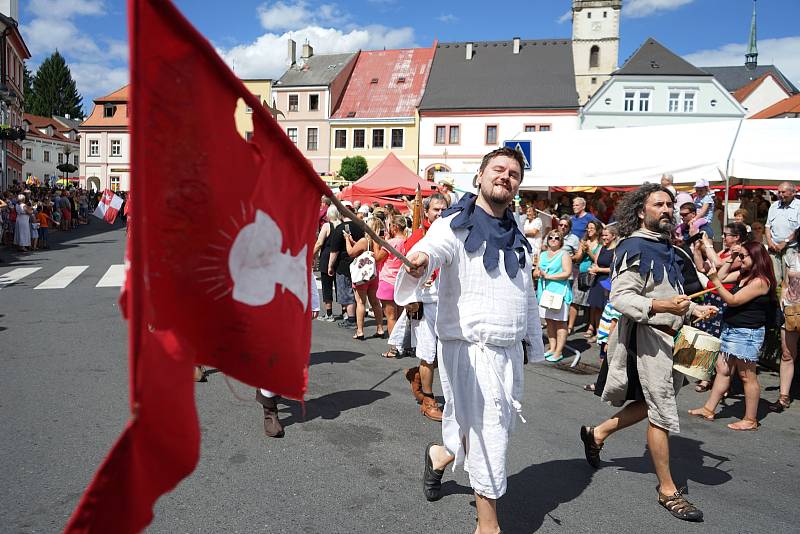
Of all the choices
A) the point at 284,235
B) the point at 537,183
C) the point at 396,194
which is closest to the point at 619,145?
the point at 537,183

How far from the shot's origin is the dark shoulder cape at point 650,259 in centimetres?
396

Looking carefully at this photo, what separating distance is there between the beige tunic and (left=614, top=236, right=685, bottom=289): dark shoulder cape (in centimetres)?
2

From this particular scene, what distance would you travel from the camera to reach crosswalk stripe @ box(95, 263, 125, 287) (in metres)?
12.9

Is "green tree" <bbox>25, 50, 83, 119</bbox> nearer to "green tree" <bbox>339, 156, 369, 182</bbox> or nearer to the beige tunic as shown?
"green tree" <bbox>339, 156, 369, 182</bbox>

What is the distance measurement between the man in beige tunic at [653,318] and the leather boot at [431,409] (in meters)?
1.77

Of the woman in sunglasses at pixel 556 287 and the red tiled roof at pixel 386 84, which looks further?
the red tiled roof at pixel 386 84

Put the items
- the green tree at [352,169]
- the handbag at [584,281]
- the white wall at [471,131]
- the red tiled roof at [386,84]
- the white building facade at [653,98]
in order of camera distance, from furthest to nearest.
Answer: the red tiled roof at [386,84] < the white wall at [471,131] < the green tree at [352,169] < the white building facade at [653,98] < the handbag at [584,281]

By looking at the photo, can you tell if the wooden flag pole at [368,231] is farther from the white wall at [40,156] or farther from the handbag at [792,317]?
the white wall at [40,156]

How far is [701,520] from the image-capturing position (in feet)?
12.5

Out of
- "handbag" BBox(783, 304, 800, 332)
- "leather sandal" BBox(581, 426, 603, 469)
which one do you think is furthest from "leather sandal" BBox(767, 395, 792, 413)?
"leather sandal" BBox(581, 426, 603, 469)

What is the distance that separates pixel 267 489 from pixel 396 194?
1454 centimetres

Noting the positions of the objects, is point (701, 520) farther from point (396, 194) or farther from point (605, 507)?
point (396, 194)

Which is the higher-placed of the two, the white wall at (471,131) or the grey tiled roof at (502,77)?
the grey tiled roof at (502,77)

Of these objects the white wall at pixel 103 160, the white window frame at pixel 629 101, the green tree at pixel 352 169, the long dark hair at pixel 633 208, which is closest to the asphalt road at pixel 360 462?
the long dark hair at pixel 633 208
